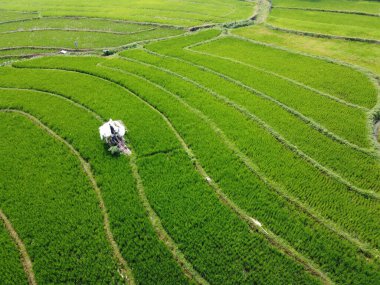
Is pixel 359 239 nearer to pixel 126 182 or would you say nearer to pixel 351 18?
pixel 126 182

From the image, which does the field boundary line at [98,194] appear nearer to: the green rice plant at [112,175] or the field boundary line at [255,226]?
the green rice plant at [112,175]

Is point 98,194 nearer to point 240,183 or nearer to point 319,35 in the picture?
point 240,183

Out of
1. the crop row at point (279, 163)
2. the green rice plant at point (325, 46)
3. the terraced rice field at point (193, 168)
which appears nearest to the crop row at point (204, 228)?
the terraced rice field at point (193, 168)

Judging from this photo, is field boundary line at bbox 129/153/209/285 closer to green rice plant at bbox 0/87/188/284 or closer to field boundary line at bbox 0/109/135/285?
green rice plant at bbox 0/87/188/284

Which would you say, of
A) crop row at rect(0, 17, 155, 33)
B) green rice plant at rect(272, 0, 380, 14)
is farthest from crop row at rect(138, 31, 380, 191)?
green rice plant at rect(272, 0, 380, 14)

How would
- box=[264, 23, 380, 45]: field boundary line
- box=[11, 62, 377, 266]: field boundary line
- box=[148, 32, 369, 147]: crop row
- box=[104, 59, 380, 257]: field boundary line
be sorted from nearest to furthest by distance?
box=[104, 59, 380, 257]: field boundary line, box=[11, 62, 377, 266]: field boundary line, box=[148, 32, 369, 147]: crop row, box=[264, 23, 380, 45]: field boundary line
